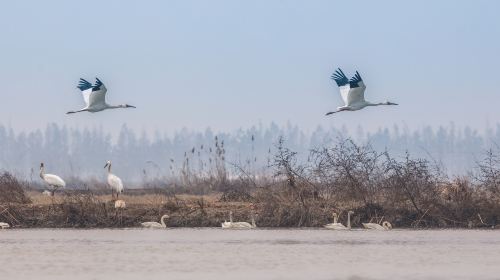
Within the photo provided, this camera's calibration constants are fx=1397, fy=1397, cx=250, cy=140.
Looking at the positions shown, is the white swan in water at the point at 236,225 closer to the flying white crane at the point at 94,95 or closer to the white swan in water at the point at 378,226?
the white swan in water at the point at 378,226

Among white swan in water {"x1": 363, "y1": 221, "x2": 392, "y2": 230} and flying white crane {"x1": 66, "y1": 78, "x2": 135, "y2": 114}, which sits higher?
flying white crane {"x1": 66, "y1": 78, "x2": 135, "y2": 114}

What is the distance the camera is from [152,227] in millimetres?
26688

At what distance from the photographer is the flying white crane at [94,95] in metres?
33.9

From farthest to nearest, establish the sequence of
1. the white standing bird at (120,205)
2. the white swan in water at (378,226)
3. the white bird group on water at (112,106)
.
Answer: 1. the white bird group on water at (112,106)
2. the white standing bird at (120,205)
3. the white swan in water at (378,226)

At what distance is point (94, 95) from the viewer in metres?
34.2

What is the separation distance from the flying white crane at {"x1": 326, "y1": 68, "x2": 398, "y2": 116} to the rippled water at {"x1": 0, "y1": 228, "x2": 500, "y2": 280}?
6826mm

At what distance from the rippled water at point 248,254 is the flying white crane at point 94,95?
808cm

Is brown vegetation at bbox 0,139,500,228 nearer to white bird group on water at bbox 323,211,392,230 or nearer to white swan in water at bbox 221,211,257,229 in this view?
white swan in water at bbox 221,211,257,229

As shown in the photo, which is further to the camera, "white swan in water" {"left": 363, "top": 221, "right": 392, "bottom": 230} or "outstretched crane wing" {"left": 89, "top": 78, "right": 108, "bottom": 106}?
"outstretched crane wing" {"left": 89, "top": 78, "right": 108, "bottom": 106}

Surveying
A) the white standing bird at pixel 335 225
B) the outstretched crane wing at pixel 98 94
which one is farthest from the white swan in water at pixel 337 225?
the outstretched crane wing at pixel 98 94

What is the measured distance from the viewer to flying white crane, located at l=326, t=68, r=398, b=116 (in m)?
32.5

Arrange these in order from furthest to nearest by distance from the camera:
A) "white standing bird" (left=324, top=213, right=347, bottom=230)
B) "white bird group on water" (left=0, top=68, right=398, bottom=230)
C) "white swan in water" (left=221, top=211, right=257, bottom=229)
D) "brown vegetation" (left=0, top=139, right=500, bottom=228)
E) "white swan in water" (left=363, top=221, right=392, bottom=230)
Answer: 1. "white bird group on water" (left=0, top=68, right=398, bottom=230)
2. "brown vegetation" (left=0, top=139, right=500, bottom=228)
3. "white swan in water" (left=221, top=211, right=257, bottom=229)
4. "white swan in water" (left=363, top=221, right=392, bottom=230)
5. "white standing bird" (left=324, top=213, right=347, bottom=230)

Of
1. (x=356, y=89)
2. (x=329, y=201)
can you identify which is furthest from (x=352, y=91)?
(x=329, y=201)

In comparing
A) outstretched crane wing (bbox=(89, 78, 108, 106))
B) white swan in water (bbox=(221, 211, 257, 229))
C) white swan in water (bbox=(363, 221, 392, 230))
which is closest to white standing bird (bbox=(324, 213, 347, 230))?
white swan in water (bbox=(363, 221, 392, 230))
